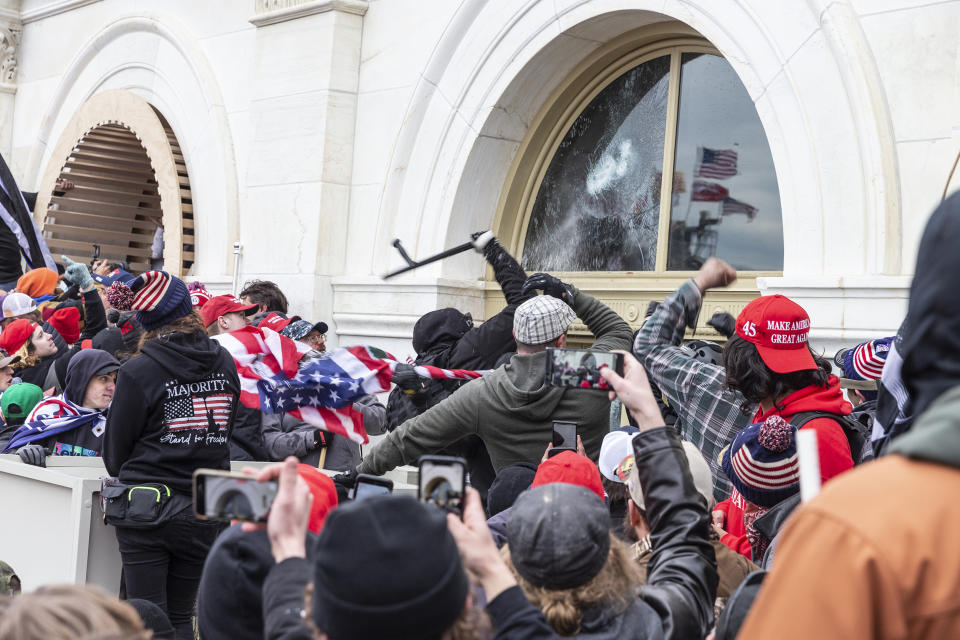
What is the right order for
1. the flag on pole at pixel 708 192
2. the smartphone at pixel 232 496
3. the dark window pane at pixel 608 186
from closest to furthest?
the smartphone at pixel 232 496 < the flag on pole at pixel 708 192 < the dark window pane at pixel 608 186

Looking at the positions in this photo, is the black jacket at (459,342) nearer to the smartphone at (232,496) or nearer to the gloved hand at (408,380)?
the gloved hand at (408,380)

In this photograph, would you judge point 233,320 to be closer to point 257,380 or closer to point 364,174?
point 257,380

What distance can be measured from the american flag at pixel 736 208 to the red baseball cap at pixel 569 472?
3493 mm

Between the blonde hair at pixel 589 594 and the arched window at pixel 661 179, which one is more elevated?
the arched window at pixel 661 179

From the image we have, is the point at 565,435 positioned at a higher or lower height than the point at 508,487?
higher

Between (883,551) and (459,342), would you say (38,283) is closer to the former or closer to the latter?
(459,342)

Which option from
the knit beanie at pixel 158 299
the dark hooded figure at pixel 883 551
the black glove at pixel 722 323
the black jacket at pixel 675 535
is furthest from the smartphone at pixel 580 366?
the knit beanie at pixel 158 299

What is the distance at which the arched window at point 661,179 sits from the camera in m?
6.18

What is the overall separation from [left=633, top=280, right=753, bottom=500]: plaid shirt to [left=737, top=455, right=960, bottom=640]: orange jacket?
87.9 inches

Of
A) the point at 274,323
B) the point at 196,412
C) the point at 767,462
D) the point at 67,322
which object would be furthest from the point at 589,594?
the point at 67,322

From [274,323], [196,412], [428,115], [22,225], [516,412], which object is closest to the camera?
[516,412]

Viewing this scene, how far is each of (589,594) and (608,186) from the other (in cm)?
524

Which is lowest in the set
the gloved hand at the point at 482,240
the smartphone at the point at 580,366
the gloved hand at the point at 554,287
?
the smartphone at the point at 580,366

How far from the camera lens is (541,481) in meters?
2.90
